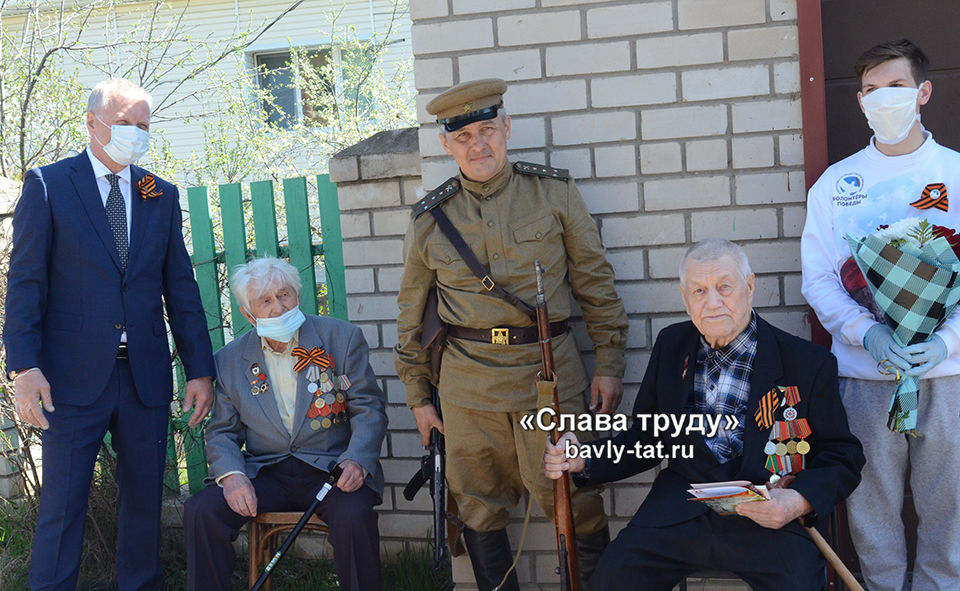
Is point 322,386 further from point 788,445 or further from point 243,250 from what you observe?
point 788,445

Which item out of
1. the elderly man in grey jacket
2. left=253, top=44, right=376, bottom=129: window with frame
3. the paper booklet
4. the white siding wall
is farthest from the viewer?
the white siding wall

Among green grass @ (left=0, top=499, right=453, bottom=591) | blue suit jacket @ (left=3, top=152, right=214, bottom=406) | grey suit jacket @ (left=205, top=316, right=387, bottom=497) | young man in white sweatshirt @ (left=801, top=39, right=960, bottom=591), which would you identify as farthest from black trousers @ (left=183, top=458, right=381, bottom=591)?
young man in white sweatshirt @ (left=801, top=39, right=960, bottom=591)

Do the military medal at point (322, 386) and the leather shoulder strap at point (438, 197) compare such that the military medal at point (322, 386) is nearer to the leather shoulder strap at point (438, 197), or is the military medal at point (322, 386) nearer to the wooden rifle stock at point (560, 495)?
the leather shoulder strap at point (438, 197)

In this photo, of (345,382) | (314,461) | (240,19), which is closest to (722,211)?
(345,382)

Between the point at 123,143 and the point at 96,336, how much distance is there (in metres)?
0.72

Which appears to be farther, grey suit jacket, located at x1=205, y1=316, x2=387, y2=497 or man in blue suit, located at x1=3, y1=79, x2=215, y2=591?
grey suit jacket, located at x1=205, y1=316, x2=387, y2=497

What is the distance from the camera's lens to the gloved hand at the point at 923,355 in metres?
2.68

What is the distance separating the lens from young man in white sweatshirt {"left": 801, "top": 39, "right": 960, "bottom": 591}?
2818mm

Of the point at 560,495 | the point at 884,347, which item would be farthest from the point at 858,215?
the point at 560,495

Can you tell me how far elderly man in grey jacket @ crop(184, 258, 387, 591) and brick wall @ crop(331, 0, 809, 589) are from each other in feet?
2.30

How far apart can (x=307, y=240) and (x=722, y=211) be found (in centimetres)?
182

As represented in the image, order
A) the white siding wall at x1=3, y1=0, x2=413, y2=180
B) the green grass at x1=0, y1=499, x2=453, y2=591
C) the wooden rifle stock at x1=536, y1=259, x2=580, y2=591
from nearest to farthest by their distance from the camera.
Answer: the wooden rifle stock at x1=536, y1=259, x2=580, y2=591 < the green grass at x1=0, y1=499, x2=453, y2=591 < the white siding wall at x1=3, y1=0, x2=413, y2=180

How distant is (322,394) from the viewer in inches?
140

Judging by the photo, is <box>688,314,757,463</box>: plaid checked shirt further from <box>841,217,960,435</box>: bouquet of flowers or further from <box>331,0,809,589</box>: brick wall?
<box>331,0,809,589</box>: brick wall
